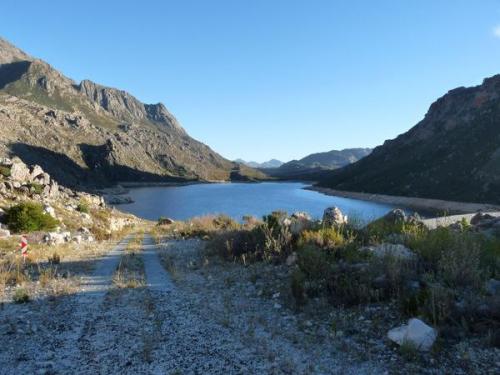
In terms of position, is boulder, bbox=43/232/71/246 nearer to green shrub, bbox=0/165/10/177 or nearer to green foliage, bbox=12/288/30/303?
green foliage, bbox=12/288/30/303

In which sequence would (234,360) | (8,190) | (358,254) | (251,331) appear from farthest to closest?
1. (8,190)
2. (358,254)
3. (251,331)
4. (234,360)

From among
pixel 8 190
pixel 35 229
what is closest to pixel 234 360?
pixel 35 229

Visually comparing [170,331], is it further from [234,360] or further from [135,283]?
[135,283]

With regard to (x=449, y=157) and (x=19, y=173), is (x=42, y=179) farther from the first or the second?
A: (x=449, y=157)

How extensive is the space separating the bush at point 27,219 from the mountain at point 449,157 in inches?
3921

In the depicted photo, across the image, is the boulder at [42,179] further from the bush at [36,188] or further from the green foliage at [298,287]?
the green foliage at [298,287]

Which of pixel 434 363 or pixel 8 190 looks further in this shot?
pixel 8 190

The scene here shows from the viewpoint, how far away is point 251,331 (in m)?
7.26

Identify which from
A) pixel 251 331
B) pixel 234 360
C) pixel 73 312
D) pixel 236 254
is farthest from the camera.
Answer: pixel 236 254

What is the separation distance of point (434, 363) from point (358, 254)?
449cm

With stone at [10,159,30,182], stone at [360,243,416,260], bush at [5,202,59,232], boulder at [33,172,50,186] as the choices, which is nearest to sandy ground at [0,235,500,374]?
stone at [360,243,416,260]

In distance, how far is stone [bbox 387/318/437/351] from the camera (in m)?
6.01

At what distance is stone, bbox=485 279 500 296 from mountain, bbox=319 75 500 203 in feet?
344

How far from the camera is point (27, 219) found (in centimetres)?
2675
